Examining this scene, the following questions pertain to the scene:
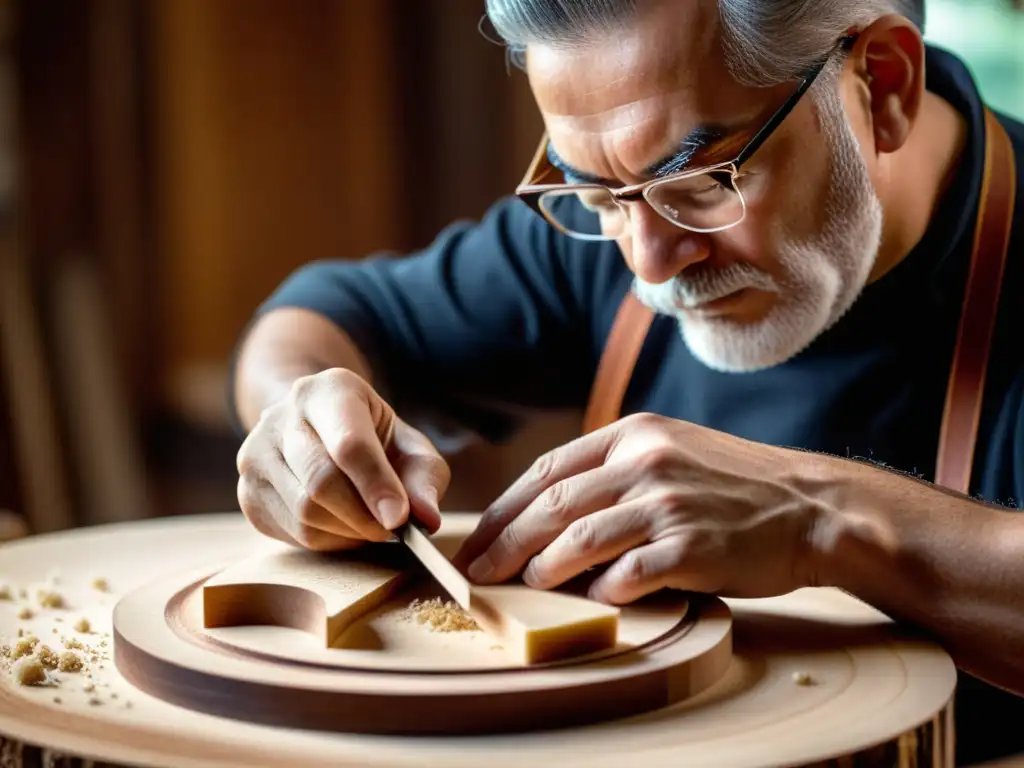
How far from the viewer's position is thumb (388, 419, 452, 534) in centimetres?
125

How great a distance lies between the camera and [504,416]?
2186mm

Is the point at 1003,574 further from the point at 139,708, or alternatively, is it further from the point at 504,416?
the point at 504,416

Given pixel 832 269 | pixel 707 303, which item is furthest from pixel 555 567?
pixel 832 269

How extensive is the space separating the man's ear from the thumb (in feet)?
2.33

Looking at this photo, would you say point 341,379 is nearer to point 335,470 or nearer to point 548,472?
point 335,470

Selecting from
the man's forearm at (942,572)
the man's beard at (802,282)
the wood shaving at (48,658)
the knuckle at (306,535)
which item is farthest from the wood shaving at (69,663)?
the man's beard at (802,282)

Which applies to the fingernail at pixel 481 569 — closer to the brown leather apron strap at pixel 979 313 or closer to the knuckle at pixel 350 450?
the knuckle at pixel 350 450

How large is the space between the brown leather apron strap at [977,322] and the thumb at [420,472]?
0.67 metres

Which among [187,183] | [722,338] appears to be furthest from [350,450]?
[187,183]

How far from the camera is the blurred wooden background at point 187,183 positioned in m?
3.46

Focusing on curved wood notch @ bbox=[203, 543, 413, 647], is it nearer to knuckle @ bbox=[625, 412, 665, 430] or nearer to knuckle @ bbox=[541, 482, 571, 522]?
knuckle @ bbox=[541, 482, 571, 522]

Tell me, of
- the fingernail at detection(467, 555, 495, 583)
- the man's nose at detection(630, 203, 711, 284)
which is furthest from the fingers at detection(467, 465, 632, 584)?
the man's nose at detection(630, 203, 711, 284)

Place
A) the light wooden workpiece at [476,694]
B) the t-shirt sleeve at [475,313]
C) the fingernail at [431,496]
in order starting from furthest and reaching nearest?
the t-shirt sleeve at [475,313]
the fingernail at [431,496]
the light wooden workpiece at [476,694]

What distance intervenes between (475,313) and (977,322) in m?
0.83
